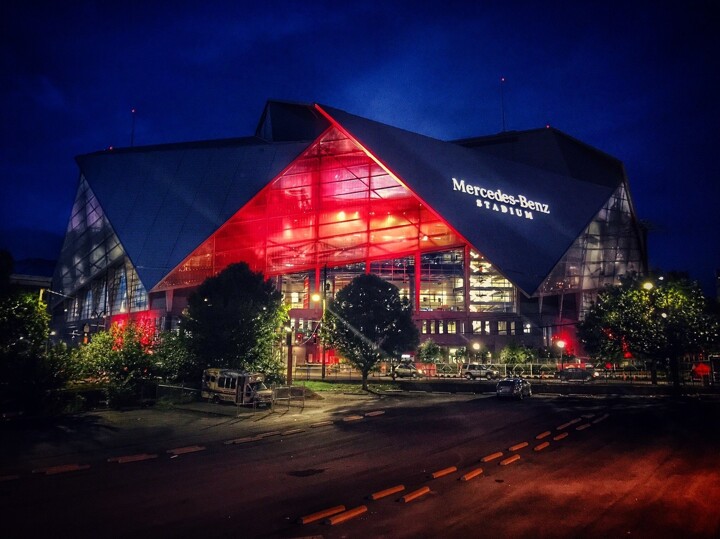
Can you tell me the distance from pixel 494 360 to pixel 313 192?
2925 centimetres

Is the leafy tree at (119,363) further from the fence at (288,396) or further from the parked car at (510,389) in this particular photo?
the parked car at (510,389)

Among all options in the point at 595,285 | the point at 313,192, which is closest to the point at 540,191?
the point at 595,285

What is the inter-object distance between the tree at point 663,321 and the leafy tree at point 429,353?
80.6ft

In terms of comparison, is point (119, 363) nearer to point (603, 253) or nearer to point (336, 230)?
point (336, 230)

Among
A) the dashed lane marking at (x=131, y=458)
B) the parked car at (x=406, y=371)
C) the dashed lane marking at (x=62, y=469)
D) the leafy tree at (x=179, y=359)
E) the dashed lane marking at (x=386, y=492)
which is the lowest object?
the parked car at (x=406, y=371)

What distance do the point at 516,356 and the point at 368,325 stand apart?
22236mm

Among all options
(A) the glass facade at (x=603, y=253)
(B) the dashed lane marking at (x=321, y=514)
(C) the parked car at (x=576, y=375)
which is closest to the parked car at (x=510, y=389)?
(C) the parked car at (x=576, y=375)

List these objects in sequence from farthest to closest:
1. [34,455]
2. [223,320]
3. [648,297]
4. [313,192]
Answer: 1. [313,192]
2. [648,297]
3. [223,320]
4. [34,455]

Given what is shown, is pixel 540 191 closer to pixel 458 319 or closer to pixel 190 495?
pixel 458 319

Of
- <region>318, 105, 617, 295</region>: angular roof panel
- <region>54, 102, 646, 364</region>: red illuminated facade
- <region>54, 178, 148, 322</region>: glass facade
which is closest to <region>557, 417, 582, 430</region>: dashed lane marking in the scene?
<region>54, 102, 646, 364</region>: red illuminated facade

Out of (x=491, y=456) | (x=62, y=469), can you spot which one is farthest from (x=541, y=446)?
(x=62, y=469)

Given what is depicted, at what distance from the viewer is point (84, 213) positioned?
5866 cm

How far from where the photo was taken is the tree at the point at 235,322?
100ft

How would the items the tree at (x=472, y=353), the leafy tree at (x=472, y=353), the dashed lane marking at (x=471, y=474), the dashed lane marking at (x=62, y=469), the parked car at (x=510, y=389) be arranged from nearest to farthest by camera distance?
1. the dashed lane marking at (x=471, y=474)
2. the dashed lane marking at (x=62, y=469)
3. the parked car at (x=510, y=389)
4. the leafy tree at (x=472, y=353)
5. the tree at (x=472, y=353)
